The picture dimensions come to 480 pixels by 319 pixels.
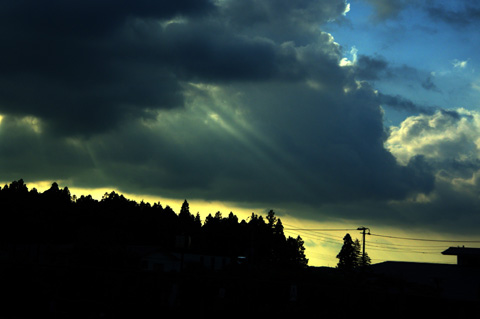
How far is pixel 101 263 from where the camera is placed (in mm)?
39969

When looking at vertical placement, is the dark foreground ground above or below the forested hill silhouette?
below

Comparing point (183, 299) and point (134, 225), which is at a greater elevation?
point (134, 225)

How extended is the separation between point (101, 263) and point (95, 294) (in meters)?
6.14

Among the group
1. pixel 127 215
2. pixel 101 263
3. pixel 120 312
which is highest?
pixel 127 215

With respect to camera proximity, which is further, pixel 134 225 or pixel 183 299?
pixel 134 225

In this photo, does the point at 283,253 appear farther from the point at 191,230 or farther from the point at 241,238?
the point at 191,230

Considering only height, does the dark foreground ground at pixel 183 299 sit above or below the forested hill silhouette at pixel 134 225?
below

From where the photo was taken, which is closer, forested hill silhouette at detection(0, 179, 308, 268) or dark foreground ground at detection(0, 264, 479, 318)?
dark foreground ground at detection(0, 264, 479, 318)

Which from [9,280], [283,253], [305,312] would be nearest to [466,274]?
[305,312]

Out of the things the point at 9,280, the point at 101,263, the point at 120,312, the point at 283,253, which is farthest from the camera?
the point at 283,253

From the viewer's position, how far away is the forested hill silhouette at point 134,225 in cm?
14662

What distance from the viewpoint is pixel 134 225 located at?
16012 cm

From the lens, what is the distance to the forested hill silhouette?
147m

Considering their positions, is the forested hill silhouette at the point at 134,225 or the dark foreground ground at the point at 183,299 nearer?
the dark foreground ground at the point at 183,299
